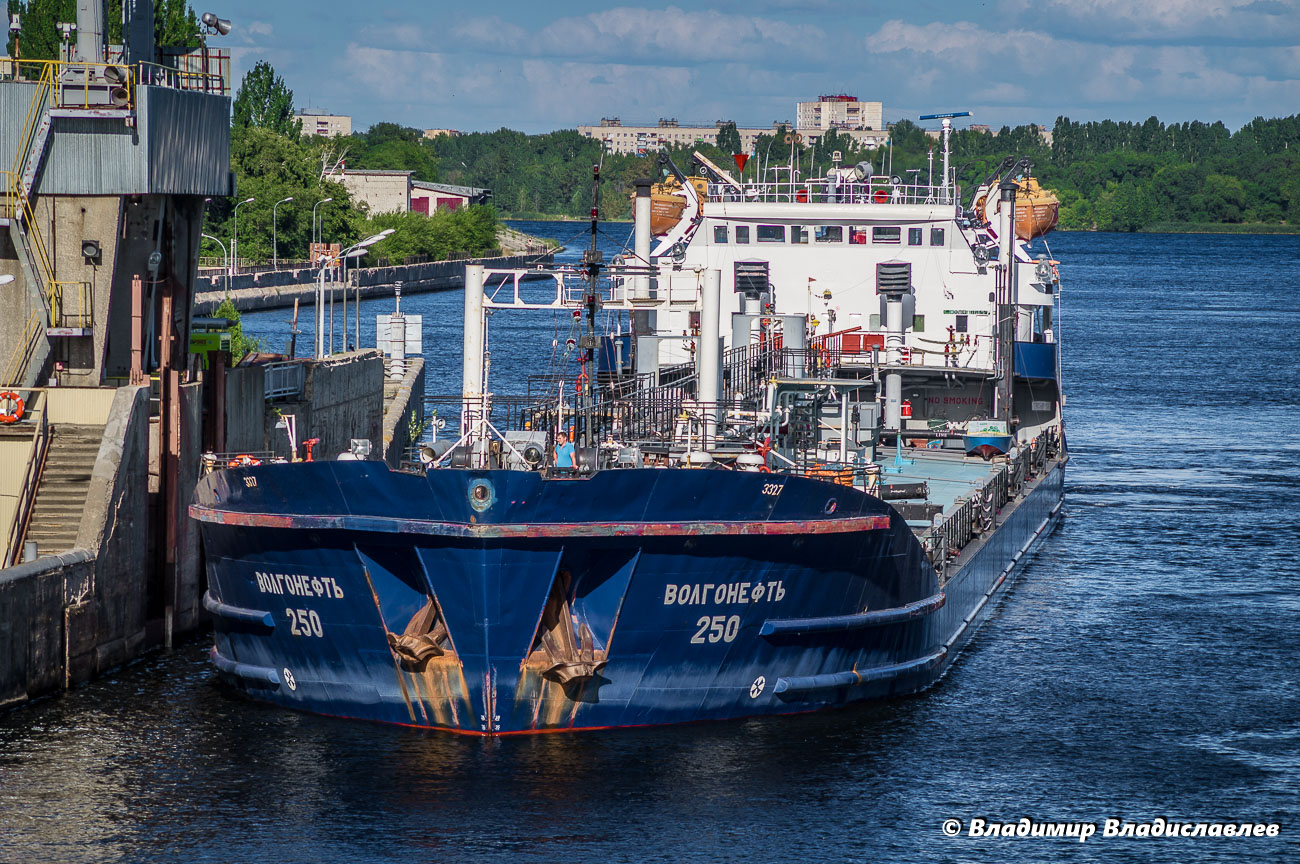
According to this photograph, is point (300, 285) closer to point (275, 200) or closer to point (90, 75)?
point (275, 200)

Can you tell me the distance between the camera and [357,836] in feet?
64.5

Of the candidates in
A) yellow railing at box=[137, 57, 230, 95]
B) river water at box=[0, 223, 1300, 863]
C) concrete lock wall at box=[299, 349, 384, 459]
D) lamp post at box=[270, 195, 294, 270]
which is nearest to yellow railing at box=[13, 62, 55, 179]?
yellow railing at box=[137, 57, 230, 95]

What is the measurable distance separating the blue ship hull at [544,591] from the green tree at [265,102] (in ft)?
401

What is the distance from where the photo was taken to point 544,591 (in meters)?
21.5

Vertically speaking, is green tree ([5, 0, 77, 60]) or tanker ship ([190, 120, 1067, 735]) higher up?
green tree ([5, 0, 77, 60])

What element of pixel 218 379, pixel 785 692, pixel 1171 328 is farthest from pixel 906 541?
pixel 1171 328

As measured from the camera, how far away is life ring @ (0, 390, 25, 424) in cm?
2623

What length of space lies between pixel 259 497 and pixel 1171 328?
8948cm

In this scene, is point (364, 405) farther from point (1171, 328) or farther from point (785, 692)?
point (1171, 328)

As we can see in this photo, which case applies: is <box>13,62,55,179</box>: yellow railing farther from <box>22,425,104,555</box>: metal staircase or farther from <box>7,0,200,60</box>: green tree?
<box>7,0,200,60</box>: green tree

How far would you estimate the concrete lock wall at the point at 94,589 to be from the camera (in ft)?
74.9

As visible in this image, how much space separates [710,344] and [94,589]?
31.3 feet

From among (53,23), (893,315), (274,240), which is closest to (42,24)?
(53,23)

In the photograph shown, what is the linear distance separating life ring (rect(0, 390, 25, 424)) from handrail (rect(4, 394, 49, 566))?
0.33 metres
